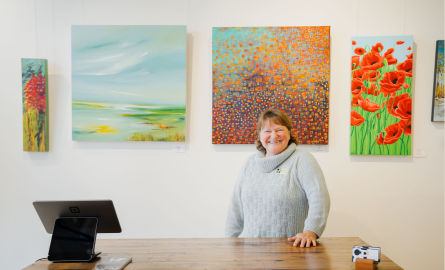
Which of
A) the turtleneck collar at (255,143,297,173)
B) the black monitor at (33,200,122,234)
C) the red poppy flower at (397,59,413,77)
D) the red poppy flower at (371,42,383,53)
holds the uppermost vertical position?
the red poppy flower at (371,42,383,53)

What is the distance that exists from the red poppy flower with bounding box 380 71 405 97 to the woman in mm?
1187

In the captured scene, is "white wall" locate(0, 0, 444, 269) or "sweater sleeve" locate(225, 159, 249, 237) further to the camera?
"white wall" locate(0, 0, 444, 269)

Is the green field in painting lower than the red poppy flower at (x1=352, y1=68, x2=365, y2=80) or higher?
lower

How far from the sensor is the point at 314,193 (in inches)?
75.1

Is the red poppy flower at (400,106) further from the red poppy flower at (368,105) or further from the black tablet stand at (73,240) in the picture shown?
the black tablet stand at (73,240)

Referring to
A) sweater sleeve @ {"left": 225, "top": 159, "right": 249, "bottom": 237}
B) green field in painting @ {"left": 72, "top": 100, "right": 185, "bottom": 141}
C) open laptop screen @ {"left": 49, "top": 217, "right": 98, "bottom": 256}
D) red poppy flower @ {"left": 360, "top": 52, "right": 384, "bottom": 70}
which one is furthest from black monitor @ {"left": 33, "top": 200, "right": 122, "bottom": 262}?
red poppy flower @ {"left": 360, "top": 52, "right": 384, "bottom": 70}

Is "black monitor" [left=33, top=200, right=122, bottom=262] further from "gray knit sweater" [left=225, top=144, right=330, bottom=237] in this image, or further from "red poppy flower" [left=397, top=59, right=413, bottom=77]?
"red poppy flower" [left=397, top=59, right=413, bottom=77]

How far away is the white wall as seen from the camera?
2797 mm

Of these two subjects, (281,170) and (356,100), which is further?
(356,100)

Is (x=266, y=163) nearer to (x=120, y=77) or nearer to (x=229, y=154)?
(x=229, y=154)

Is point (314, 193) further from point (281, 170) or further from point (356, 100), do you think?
point (356, 100)

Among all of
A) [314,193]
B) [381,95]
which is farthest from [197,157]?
[381,95]

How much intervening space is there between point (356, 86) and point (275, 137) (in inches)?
44.8

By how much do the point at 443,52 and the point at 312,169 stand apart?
1.83 meters
